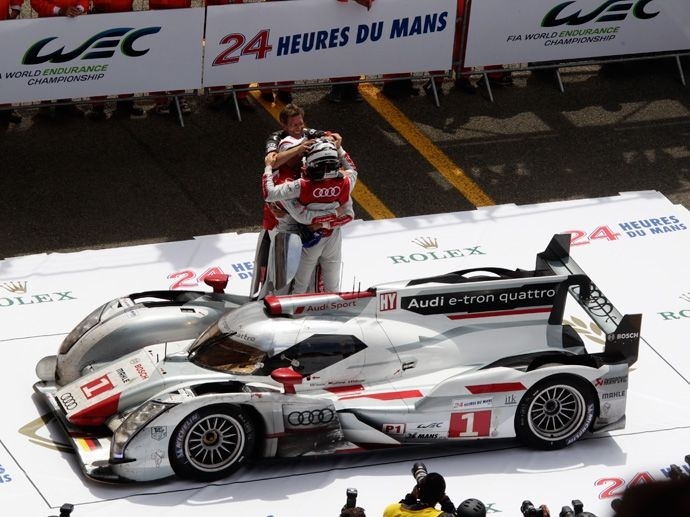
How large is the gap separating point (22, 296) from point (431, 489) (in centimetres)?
506

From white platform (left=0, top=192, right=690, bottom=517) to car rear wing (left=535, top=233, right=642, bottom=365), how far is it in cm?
69

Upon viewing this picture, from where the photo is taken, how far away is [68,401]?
8.52 m

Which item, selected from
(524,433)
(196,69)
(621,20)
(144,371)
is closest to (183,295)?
(144,371)

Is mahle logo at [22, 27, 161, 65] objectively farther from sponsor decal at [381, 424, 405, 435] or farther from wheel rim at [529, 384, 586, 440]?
wheel rim at [529, 384, 586, 440]

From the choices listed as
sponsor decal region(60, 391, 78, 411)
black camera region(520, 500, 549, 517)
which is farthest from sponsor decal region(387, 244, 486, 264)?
black camera region(520, 500, 549, 517)

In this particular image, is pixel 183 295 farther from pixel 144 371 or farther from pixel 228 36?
pixel 228 36

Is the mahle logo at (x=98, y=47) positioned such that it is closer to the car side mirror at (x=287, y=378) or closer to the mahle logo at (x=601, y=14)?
the mahle logo at (x=601, y=14)

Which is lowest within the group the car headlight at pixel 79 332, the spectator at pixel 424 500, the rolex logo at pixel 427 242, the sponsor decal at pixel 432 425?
the spectator at pixel 424 500

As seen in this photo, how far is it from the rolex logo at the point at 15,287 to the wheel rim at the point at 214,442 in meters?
3.01

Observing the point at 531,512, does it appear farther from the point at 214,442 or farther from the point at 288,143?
the point at 288,143

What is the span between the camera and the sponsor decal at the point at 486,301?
8.77m

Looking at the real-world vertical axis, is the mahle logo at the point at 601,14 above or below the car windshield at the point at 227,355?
above

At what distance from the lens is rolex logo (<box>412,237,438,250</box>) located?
37.5 feet

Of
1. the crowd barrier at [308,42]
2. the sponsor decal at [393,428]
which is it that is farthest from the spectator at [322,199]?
the crowd barrier at [308,42]
